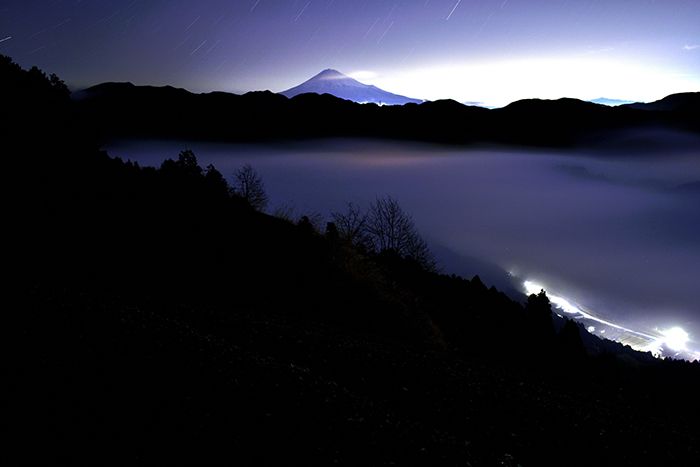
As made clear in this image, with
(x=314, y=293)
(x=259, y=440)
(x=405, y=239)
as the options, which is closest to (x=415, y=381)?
(x=259, y=440)

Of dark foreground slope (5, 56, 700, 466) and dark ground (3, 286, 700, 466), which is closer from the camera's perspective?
dark ground (3, 286, 700, 466)

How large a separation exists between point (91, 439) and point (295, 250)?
29648mm

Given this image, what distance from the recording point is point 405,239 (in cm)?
5322

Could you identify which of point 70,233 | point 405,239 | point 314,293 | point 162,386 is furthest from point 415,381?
point 405,239

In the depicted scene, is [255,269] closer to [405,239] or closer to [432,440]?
[432,440]

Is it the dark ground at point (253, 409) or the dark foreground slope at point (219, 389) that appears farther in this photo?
the dark foreground slope at point (219, 389)

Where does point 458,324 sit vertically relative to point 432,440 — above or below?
below

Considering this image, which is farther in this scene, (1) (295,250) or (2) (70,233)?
(1) (295,250)

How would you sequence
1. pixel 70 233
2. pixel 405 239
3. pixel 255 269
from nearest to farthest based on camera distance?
pixel 70 233, pixel 255 269, pixel 405 239

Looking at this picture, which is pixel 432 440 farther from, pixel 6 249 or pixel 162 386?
pixel 6 249

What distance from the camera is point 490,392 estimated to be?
9938 millimetres

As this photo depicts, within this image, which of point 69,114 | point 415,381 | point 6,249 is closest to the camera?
point 415,381

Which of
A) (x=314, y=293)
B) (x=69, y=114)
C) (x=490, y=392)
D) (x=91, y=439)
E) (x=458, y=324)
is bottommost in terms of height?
(x=458, y=324)

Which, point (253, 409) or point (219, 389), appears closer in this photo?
point (253, 409)
